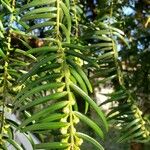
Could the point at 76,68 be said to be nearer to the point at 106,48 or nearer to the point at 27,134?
the point at 27,134

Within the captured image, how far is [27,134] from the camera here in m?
0.56

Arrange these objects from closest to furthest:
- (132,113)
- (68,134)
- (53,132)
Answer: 1. (68,134)
2. (53,132)
3. (132,113)

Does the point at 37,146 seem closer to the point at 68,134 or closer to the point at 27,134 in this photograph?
the point at 68,134

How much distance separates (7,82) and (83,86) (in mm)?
117

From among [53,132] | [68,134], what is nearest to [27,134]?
[53,132]

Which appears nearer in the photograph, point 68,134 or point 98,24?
point 68,134

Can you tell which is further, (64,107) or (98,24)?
(98,24)

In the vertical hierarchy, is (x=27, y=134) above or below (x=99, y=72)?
below

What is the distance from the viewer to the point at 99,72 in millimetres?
752

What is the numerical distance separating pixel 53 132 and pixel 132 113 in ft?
0.62

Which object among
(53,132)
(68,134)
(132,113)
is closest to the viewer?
(68,134)

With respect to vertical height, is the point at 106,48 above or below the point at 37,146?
above

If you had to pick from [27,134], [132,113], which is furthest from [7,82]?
[132,113]

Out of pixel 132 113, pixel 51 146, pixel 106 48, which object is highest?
pixel 106 48
